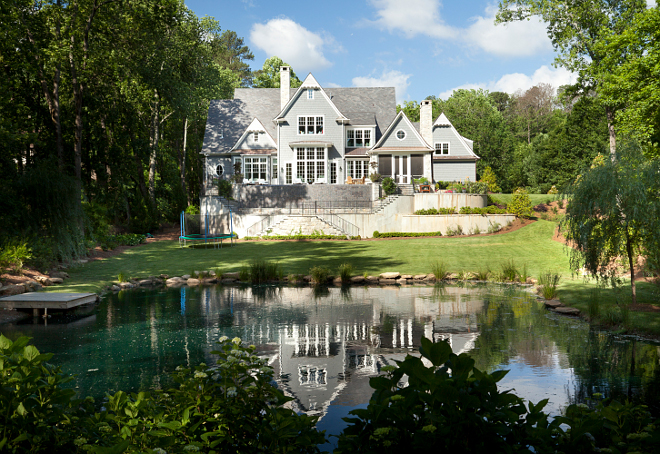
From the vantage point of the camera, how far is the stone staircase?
33000 mm

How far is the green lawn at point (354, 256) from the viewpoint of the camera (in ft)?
65.9

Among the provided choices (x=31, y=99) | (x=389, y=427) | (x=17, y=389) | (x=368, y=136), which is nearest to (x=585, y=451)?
(x=389, y=427)

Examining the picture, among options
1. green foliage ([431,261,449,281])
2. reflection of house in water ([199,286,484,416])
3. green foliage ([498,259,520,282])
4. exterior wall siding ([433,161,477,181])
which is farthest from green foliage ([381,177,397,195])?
reflection of house in water ([199,286,484,416])

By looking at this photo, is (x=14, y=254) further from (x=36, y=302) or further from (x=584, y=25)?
(x=584, y=25)

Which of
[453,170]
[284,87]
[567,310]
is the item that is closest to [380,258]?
[567,310]

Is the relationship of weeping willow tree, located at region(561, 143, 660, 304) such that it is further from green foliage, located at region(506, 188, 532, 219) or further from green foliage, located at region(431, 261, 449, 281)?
green foliage, located at region(506, 188, 532, 219)

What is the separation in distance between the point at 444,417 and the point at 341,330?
338 inches

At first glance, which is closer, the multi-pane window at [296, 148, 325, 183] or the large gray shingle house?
the large gray shingle house

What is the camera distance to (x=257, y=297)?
1589cm

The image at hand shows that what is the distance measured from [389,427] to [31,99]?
2778 centimetres

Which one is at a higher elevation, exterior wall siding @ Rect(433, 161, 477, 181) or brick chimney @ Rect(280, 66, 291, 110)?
brick chimney @ Rect(280, 66, 291, 110)

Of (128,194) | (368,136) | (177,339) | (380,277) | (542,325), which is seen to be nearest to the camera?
(177,339)

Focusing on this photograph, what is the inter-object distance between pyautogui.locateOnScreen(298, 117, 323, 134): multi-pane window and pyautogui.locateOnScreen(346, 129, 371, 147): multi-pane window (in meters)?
2.45

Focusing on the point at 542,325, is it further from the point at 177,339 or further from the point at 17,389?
the point at 17,389
